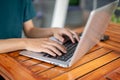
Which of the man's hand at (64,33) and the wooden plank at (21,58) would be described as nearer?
the wooden plank at (21,58)

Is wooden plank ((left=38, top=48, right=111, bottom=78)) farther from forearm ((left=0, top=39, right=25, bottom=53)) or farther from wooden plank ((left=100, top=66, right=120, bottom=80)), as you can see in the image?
forearm ((left=0, top=39, right=25, bottom=53))

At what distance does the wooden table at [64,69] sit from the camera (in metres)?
0.80

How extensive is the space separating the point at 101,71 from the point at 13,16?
695 mm

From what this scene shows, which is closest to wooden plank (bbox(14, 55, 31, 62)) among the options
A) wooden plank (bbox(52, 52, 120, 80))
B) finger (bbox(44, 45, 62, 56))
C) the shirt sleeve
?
finger (bbox(44, 45, 62, 56))

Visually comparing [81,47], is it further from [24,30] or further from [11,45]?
[24,30]

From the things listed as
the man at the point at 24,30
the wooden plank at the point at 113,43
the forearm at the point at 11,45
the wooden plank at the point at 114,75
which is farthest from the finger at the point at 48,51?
the wooden plank at the point at 113,43

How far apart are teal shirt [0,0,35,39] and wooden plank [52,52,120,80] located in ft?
2.00

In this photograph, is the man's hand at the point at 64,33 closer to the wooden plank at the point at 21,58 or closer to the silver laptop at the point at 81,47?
the silver laptop at the point at 81,47

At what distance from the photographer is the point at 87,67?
0.88 metres

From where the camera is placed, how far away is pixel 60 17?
2.48 metres

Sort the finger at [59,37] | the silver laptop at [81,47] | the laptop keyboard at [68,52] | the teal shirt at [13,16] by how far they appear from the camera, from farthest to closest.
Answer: the teal shirt at [13,16]
the finger at [59,37]
the laptop keyboard at [68,52]
the silver laptop at [81,47]

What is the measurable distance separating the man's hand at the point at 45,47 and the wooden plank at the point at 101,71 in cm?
19

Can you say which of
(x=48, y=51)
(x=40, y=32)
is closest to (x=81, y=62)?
(x=48, y=51)

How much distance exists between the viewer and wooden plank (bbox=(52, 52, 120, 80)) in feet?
2.62
